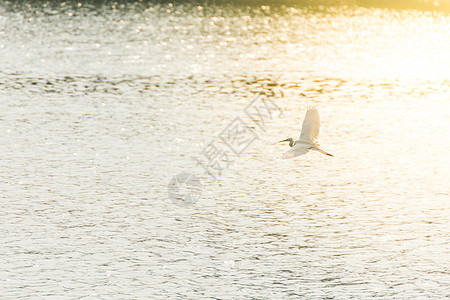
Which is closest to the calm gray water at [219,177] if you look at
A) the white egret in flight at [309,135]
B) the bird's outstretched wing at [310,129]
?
the white egret in flight at [309,135]

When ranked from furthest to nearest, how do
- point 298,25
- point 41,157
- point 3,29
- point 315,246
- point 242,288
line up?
point 298,25
point 3,29
point 41,157
point 315,246
point 242,288

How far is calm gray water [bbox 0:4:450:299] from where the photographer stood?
79.8 ft

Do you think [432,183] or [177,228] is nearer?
[177,228]

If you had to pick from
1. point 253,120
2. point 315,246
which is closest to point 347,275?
point 315,246

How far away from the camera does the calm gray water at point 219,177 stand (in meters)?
24.3

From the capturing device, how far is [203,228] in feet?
91.7

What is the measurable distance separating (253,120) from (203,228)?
16520 mm

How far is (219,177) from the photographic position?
33.6 meters

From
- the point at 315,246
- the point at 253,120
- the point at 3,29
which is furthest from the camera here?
the point at 3,29

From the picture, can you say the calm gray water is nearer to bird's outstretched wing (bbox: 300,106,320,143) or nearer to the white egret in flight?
the white egret in flight

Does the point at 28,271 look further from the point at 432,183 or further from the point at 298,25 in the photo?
the point at 298,25

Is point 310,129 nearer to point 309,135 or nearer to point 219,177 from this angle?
point 309,135

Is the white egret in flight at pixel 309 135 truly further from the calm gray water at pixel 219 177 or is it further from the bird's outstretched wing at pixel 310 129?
the calm gray water at pixel 219 177

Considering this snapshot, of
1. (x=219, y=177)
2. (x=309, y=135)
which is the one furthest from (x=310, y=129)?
(x=219, y=177)
